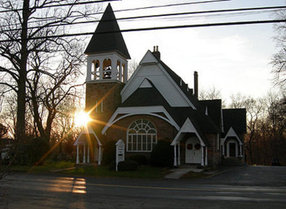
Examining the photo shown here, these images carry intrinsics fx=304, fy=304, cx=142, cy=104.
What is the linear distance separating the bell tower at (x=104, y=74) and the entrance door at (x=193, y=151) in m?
7.88

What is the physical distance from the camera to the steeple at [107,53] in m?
29.1

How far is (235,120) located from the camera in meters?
39.5

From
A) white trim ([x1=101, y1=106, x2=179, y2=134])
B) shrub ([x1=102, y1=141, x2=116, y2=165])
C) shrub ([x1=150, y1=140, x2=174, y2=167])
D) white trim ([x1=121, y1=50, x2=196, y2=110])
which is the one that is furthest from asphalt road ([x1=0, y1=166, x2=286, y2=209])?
white trim ([x1=121, y1=50, x2=196, y2=110])

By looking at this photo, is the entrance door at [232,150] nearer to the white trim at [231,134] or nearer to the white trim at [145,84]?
the white trim at [231,134]

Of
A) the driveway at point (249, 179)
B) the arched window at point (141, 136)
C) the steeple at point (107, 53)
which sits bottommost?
the driveway at point (249, 179)

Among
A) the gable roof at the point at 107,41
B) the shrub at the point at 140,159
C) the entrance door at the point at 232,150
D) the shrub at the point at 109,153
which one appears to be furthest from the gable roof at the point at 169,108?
the entrance door at the point at 232,150

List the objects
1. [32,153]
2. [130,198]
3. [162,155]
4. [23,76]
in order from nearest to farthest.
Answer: [130,198] → [162,155] → [23,76] → [32,153]

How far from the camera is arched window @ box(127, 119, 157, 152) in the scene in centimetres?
2648

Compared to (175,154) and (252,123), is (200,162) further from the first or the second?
(252,123)

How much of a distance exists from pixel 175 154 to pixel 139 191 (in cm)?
1180

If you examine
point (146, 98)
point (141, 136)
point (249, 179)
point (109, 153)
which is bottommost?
point (249, 179)

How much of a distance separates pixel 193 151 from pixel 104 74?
1158cm

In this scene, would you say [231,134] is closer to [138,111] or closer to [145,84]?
[145,84]

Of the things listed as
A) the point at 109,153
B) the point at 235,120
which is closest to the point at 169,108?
the point at 109,153
